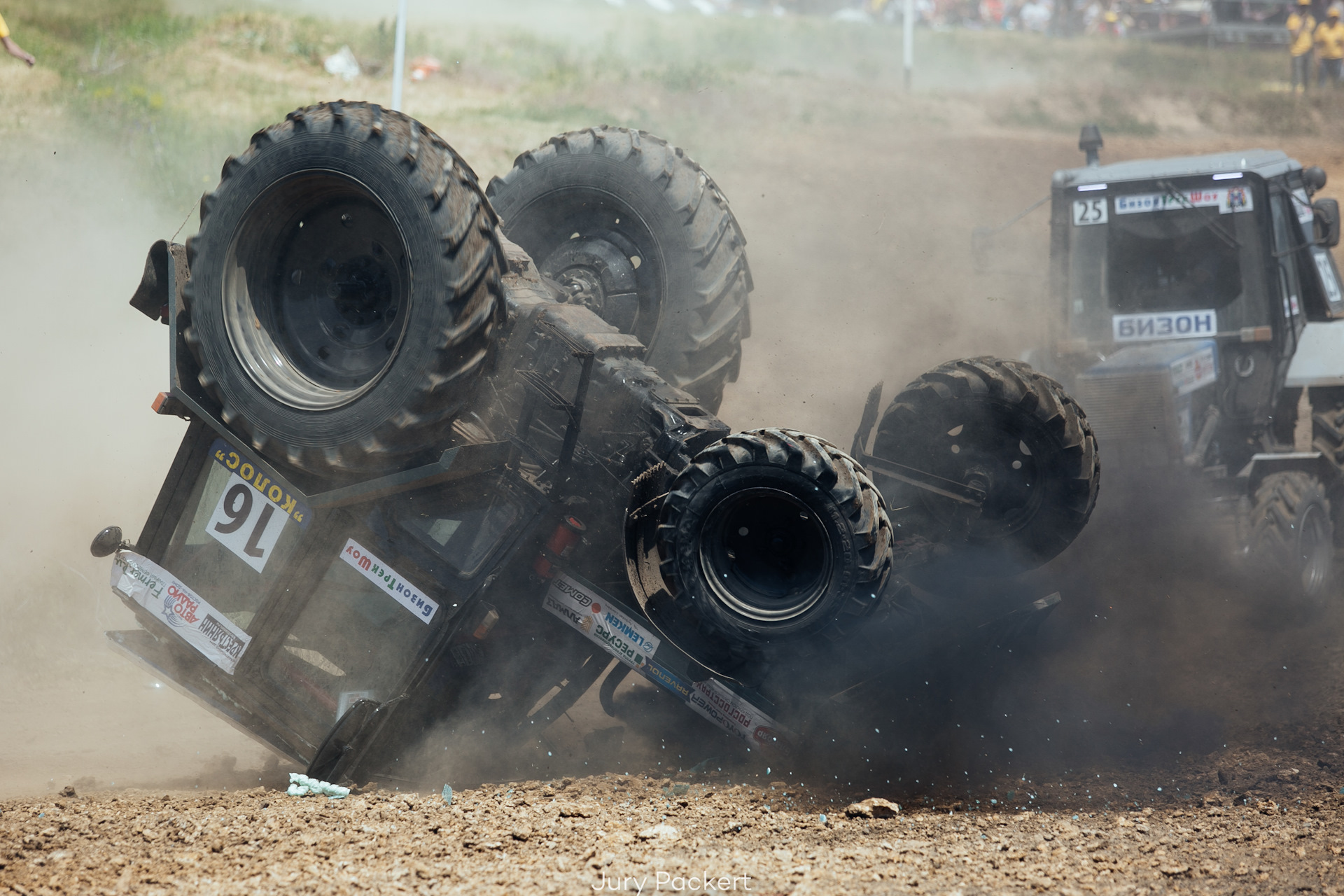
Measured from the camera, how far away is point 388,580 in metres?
4.11

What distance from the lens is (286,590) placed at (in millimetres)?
4168

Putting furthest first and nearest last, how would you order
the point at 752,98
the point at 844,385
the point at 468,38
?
the point at 468,38 → the point at 752,98 → the point at 844,385

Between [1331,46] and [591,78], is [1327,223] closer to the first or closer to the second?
[591,78]

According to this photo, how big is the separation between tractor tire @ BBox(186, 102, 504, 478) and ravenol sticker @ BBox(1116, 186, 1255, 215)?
4854mm

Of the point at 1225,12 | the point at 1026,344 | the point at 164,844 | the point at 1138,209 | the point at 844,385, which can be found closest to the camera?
the point at 164,844

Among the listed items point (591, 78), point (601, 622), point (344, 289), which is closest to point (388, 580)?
point (601, 622)

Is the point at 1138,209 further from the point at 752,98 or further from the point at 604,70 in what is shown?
the point at 604,70

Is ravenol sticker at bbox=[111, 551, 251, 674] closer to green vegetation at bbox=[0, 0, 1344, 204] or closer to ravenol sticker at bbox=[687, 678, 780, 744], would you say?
ravenol sticker at bbox=[687, 678, 780, 744]

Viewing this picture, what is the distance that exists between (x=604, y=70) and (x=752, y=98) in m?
2.82

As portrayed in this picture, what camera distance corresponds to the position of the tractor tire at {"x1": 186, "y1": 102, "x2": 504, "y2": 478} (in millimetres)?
3619

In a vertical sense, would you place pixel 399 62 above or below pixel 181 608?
above

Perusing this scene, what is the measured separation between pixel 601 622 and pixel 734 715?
67 cm

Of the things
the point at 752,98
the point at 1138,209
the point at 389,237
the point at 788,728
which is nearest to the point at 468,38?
the point at 752,98

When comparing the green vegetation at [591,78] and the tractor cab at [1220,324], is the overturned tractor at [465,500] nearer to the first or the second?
the tractor cab at [1220,324]
